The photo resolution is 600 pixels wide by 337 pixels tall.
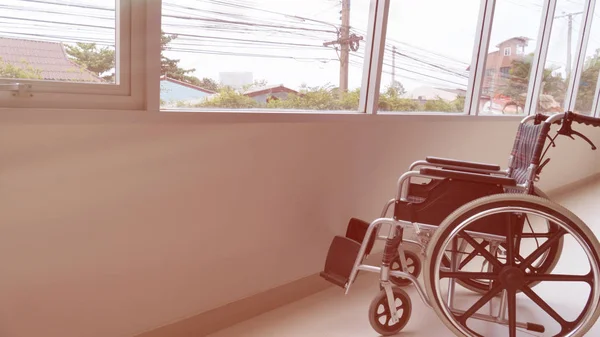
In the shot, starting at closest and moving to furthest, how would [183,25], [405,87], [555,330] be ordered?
[183,25], [555,330], [405,87]

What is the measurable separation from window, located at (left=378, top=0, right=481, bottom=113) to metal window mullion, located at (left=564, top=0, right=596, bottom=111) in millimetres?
2013

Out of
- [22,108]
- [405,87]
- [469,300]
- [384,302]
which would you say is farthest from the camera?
[405,87]

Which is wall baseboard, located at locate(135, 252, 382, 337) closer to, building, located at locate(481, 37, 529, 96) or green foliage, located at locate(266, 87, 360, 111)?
green foliage, located at locate(266, 87, 360, 111)

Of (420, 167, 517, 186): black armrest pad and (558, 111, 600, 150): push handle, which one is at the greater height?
(558, 111, 600, 150): push handle

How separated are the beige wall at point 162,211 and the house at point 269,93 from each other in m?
0.17

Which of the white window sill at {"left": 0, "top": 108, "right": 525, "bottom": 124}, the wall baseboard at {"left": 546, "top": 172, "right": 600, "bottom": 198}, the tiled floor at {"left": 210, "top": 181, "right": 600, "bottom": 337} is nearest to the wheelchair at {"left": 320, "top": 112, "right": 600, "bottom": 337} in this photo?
the tiled floor at {"left": 210, "top": 181, "right": 600, "bottom": 337}

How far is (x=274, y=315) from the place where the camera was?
2.14 metres

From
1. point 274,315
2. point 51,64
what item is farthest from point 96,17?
point 274,315

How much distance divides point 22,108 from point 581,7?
4820 mm

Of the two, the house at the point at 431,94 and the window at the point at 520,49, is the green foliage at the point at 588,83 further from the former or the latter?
the house at the point at 431,94

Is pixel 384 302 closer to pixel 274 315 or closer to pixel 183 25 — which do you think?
pixel 274 315

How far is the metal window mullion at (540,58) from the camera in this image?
3997 mm

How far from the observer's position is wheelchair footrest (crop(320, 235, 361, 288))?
196 cm

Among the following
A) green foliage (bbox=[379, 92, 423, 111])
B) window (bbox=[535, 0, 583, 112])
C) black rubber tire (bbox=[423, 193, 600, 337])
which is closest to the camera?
black rubber tire (bbox=[423, 193, 600, 337])
